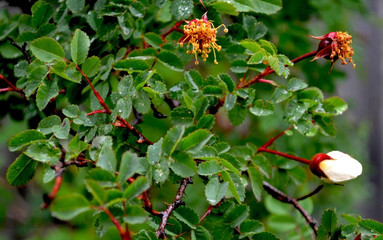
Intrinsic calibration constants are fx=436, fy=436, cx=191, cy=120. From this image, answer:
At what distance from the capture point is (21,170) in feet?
2.58

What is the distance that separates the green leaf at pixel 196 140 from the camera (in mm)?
717

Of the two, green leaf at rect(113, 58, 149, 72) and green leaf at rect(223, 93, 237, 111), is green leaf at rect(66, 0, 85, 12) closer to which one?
green leaf at rect(113, 58, 149, 72)

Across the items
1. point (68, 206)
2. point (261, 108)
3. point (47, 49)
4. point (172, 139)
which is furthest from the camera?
point (261, 108)

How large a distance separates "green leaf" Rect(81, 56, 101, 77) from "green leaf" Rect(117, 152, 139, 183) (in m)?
0.26

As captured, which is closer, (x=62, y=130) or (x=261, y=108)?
(x=62, y=130)

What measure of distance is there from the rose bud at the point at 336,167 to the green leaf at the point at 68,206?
50 cm

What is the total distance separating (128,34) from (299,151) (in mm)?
1000

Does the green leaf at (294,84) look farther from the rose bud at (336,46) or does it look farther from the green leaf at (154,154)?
the green leaf at (154,154)

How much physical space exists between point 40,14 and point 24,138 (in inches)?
13.6

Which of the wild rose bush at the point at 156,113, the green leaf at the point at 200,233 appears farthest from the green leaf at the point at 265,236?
the green leaf at the point at 200,233

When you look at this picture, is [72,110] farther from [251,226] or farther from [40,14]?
[251,226]

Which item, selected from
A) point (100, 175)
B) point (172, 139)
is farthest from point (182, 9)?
point (100, 175)

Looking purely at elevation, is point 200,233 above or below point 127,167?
below

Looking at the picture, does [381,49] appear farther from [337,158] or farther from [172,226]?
[172,226]
